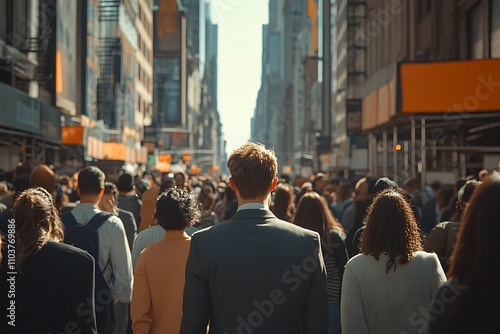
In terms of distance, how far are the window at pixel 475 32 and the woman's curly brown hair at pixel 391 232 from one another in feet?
77.4

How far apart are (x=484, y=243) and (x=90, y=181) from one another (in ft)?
15.4

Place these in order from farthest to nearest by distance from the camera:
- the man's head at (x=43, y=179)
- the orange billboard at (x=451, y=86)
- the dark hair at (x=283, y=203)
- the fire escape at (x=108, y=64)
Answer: the fire escape at (x=108, y=64) → the orange billboard at (x=451, y=86) → the dark hair at (x=283, y=203) → the man's head at (x=43, y=179)

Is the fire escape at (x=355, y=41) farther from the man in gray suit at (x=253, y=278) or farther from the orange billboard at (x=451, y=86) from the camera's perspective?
the man in gray suit at (x=253, y=278)

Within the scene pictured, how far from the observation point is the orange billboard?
19.4 m

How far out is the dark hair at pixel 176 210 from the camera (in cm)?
613

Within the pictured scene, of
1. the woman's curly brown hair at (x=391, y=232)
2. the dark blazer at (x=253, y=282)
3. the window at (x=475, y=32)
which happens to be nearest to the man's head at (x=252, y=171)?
the dark blazer at (x=253, y=282)

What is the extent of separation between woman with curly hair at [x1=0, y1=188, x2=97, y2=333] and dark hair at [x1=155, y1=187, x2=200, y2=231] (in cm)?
142

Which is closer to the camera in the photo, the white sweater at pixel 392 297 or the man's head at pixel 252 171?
the man's head at pixel 252 171

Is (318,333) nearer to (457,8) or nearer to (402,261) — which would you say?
(402,261)

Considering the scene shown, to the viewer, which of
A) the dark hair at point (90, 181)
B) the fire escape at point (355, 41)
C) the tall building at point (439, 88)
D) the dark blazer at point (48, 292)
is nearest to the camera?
the dark blazer at point (48, 292)

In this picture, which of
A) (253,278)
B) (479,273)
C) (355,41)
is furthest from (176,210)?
(355,41)

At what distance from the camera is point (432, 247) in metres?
7.24

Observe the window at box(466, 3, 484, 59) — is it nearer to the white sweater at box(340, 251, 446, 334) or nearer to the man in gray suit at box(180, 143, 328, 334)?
the white sweater at box(340, 251, 446, 334)

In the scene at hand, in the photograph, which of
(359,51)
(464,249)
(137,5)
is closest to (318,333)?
(464,249)
